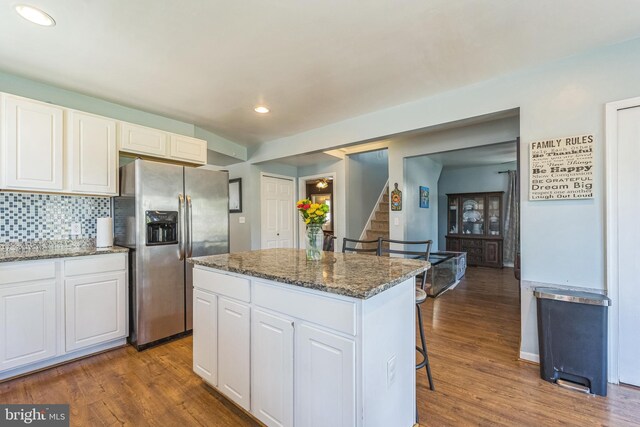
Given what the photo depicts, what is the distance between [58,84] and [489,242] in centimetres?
731

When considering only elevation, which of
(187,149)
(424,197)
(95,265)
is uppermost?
(187,149)

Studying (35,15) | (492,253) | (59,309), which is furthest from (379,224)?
(35,15)

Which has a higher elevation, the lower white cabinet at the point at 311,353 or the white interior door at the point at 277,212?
the white interior door at the point at 277,212

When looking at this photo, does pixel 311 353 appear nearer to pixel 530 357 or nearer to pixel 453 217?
pixel 530 357

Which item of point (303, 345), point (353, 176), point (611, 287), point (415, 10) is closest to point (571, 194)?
point (611, 287)

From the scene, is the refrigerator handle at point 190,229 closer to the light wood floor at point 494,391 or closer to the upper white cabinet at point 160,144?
the upper white cabinet at point 160,144

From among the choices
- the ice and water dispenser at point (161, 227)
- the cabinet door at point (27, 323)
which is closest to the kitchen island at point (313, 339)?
the ice and water dispenser at point (161, 227)

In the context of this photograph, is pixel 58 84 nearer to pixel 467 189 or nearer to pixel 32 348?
pixel 32 348

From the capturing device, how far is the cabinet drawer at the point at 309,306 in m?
1.22

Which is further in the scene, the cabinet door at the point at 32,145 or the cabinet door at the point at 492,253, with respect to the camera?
A: the cabinet door at the point at 492,253

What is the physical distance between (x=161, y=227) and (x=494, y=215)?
21.1ft

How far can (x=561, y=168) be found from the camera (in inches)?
86.8

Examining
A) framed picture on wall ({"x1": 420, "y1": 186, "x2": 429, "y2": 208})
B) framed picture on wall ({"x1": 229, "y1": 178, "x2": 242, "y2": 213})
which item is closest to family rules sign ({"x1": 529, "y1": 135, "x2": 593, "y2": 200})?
framed picture on wall ({"x1": 420, "y1": 186, "x2": 429, "y2": 208})

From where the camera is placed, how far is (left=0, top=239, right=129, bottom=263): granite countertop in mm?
2174
